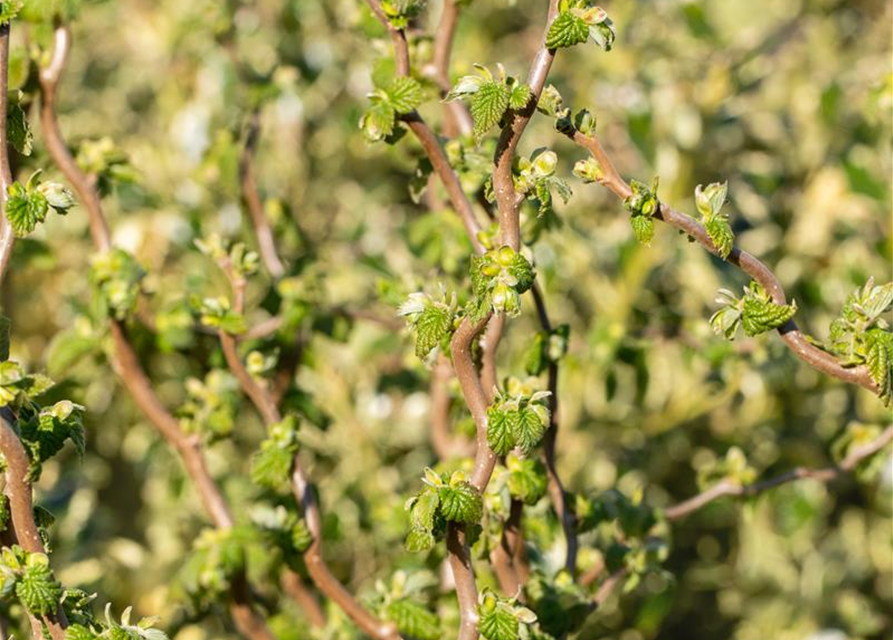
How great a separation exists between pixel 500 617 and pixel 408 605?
23 cm

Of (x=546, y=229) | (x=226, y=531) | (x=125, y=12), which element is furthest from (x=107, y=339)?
(x=125, y=12)

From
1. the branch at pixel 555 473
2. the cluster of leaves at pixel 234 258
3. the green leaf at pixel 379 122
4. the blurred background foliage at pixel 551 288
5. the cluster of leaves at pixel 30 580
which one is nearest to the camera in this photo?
the cluster of leaves at pixel 30 580

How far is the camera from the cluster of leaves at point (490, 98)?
658mm

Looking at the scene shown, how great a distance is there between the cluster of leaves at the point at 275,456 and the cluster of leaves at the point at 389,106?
0.27m

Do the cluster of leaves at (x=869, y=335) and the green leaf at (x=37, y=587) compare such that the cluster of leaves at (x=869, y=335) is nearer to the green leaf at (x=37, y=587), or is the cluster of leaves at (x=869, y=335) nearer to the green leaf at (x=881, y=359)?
the green leaf at (x=881, y=359)

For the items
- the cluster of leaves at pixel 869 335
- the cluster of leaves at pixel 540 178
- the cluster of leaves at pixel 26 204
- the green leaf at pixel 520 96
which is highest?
the cluster of leaves at pixel 26 204

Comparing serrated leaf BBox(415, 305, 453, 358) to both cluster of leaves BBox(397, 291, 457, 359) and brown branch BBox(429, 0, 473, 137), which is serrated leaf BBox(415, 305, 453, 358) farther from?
brown branch BBox(429, 0, 473, 137)

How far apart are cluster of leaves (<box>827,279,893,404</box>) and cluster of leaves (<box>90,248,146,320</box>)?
1.92 ft

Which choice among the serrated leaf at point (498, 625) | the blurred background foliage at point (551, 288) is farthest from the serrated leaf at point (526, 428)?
the blurred background foliage at point (551, 288)

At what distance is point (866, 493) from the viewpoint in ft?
5.84

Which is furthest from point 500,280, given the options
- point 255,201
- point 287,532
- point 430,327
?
point 255,201

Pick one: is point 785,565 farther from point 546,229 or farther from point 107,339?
point 107,339

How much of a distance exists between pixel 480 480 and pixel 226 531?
1.31 ft

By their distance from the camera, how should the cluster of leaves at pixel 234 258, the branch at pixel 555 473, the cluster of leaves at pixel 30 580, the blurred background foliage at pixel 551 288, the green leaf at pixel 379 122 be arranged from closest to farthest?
the cluster of leaves at pixel 30 580 < the green leaf at pixel 379 122 < the branch at pixel 555 473 < the cluster of leaves at pixel 234 258 < the blurred background foliage at pixel 551 288
